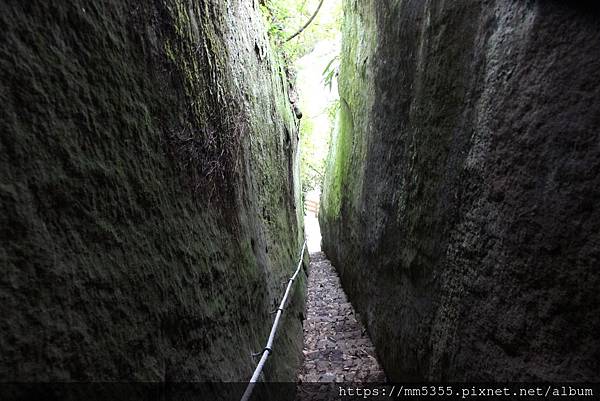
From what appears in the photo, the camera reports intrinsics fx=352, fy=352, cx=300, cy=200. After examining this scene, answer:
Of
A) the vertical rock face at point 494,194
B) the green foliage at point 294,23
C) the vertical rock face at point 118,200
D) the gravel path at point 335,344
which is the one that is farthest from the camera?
the green foliage at point 294,23

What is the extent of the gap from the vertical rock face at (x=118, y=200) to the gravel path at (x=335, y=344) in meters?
1.28

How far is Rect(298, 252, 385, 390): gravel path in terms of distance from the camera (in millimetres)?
3891

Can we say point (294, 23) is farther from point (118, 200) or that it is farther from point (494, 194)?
point (118, 200)

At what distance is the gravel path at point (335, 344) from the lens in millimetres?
3891

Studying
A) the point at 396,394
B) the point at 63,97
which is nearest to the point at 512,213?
the point at 63,97

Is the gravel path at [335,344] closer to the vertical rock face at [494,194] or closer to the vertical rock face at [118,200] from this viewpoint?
the vertical rock face at [494,194]

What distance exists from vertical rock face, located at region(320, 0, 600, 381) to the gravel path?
0.53m

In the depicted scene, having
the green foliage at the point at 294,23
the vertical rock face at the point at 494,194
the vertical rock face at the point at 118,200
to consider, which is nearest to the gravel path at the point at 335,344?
the vertical rock face at the point at 494,194

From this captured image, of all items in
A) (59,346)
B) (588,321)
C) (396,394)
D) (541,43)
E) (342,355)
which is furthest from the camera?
(342,355)

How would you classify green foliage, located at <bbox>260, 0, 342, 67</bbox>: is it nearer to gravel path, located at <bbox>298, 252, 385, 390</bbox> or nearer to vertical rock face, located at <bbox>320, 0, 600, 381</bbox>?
vertical rock face, located at <bbox>320, 0, 600, 381</bbox>

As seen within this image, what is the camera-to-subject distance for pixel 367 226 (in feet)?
16.1

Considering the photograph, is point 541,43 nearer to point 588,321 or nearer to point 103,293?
point 588,321

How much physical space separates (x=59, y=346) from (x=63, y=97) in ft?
2.57

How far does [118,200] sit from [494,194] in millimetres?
1785
